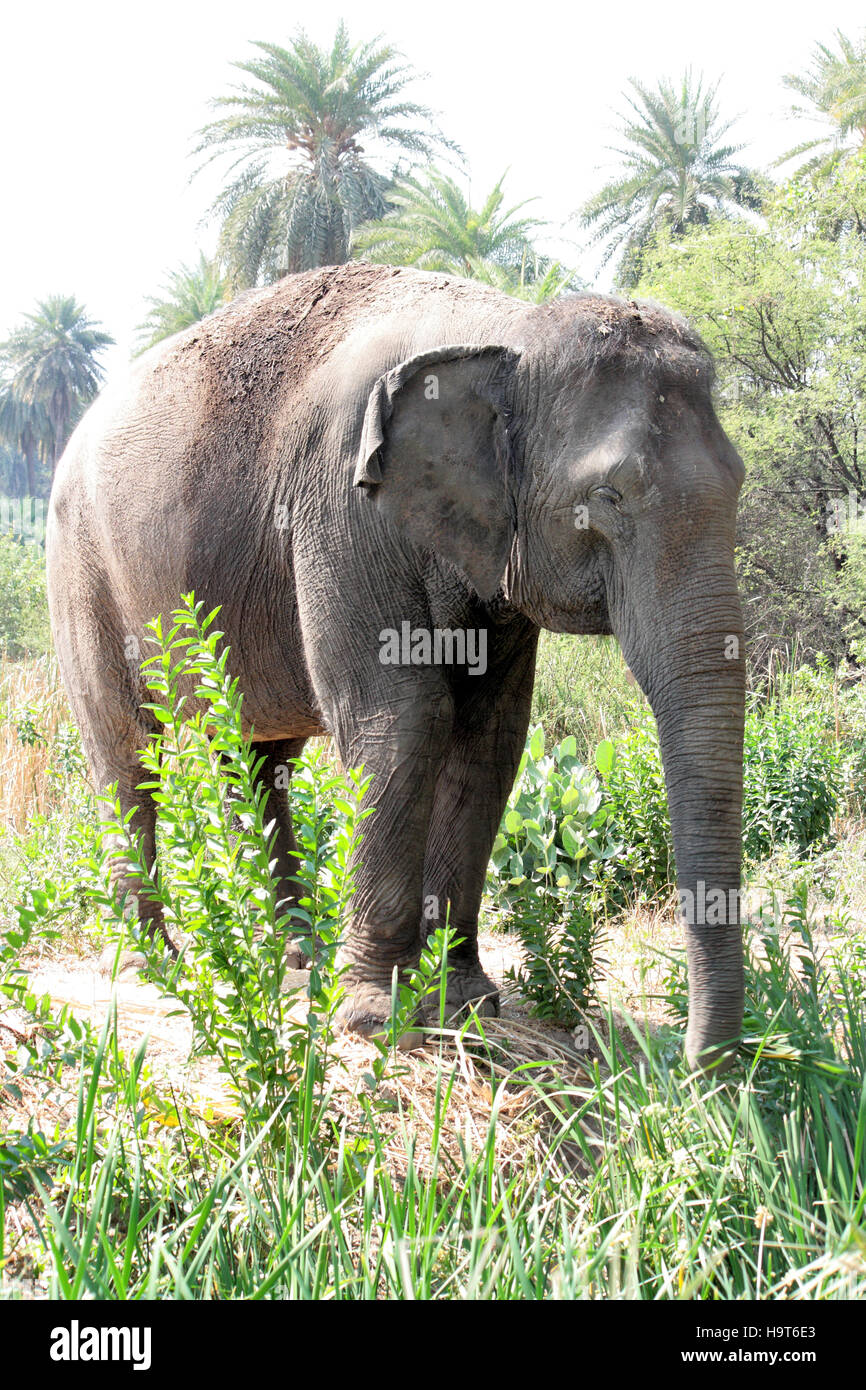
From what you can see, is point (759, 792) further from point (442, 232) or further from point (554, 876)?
point (442, 232)

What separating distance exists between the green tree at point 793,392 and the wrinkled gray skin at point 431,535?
1054 cm

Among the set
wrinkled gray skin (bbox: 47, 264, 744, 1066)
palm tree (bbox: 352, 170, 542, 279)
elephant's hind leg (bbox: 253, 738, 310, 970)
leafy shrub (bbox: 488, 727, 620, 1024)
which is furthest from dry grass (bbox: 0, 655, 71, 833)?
palm tree (bbox: 352, 170, 542, 279)

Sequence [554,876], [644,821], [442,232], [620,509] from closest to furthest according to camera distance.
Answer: [620,509] → [554,876] → [644,821] → [442,232]

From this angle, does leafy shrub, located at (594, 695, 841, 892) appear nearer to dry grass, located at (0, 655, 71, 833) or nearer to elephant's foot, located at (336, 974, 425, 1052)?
elephant's foot, located at (336, 974, 425, 1052)

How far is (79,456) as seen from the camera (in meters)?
→ 5.62

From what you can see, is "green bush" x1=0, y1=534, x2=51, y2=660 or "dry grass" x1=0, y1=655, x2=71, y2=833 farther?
"green bush" x1=0, y1=534, x2=51, y2=660

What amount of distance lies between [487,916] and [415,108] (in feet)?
87.3

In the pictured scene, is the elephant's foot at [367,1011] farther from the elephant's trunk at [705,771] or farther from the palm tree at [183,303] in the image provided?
the palm tree at [183,303]

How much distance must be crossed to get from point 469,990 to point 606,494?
7.02 ft

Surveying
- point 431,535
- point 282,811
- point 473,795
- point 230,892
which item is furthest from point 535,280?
point 230,892

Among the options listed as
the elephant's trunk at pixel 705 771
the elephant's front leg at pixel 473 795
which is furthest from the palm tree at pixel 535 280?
the elephant's trunk at pixel 705 771

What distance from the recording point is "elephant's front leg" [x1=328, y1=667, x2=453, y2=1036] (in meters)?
4.09

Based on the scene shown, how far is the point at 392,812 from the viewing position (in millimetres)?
4090

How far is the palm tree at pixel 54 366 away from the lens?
187 ft
